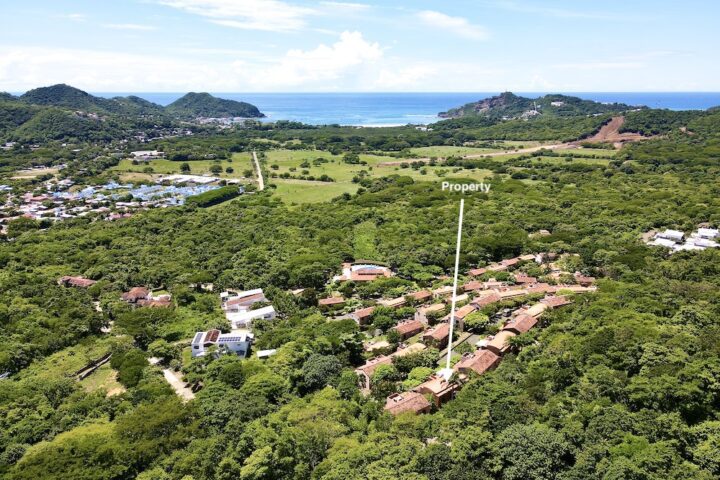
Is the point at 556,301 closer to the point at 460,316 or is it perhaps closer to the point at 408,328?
the point at 460,316

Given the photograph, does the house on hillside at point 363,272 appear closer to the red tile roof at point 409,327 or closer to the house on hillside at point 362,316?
the house on hillside at point 362,316

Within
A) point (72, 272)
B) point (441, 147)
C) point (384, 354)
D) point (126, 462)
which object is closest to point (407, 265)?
point (384, 354)

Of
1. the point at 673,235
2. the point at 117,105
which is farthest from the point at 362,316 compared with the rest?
the point at 117,105

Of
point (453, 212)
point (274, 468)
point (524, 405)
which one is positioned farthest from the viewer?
point (453, 212)

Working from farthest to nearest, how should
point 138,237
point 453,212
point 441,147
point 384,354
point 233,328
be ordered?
point 441,147 < point 453,212 < point 138,237 < point 233,328 < point 384,354

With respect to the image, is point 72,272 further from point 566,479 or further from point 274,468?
point 566,479

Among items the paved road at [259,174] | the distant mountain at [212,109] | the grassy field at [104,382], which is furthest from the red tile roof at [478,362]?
the distant mountain at [212,109]

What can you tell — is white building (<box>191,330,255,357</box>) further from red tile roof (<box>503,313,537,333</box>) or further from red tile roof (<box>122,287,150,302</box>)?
red tile roof (<box>503,313,537,333</box>)
